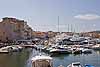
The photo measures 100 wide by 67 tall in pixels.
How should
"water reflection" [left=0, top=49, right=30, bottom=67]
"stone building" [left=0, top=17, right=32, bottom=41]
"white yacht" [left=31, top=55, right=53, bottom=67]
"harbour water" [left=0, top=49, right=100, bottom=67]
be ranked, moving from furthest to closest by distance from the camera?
"stone building" [left=0, top=17, right=32, bottom=41] < "harbour water" [left=0, top=49, right=100, bottom=67] < "water reflection" [left=0, top=49, right=30, bottom=67] < "white yacht" [left=31, top=55, right=53, bottom=67]

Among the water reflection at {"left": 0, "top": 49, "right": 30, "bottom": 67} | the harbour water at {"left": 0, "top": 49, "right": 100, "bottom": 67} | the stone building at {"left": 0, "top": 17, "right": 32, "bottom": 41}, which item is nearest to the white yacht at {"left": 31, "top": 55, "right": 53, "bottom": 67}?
the harbour water at {"left": 0, "top": 49, "right": 100, "bottom": 67}

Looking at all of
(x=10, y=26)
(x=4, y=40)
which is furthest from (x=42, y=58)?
(x=10, y=26)

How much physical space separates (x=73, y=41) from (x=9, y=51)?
23.7 m

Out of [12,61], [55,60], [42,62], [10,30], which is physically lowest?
[55,60]

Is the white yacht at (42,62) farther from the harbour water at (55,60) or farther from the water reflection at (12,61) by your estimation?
the water reflection at (12,61)

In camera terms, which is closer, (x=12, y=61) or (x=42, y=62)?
(x=42, y=62)

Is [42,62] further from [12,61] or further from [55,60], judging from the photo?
[55,60]

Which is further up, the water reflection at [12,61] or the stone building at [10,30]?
the stone building at [10,30]

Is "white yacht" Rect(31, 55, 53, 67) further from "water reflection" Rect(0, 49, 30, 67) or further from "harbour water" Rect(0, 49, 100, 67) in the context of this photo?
"water reflection" Rect(0, 49, 30, 67)

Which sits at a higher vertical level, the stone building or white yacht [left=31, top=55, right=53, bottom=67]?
the stone building

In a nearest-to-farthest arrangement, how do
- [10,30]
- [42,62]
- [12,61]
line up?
[42,62] → [12,61] → [10,30]

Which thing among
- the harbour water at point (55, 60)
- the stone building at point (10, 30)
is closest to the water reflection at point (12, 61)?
the harbour water at point (55, 60)

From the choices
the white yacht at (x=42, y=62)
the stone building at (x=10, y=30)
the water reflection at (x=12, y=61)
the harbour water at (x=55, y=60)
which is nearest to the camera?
the white yacht at (x=42, y=62)

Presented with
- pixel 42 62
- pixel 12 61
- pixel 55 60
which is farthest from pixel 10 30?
pixel 42 62
